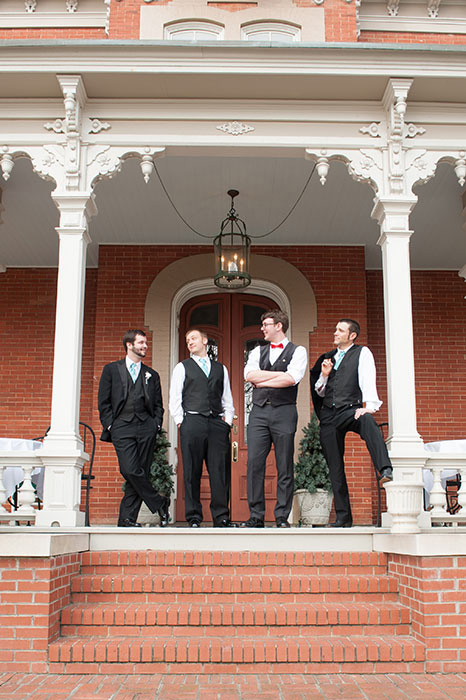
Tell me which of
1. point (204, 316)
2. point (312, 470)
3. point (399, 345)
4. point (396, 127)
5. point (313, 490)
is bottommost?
point (313, 490)

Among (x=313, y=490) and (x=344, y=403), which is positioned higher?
(x=344, y=403)

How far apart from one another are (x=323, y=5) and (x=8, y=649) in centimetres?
772

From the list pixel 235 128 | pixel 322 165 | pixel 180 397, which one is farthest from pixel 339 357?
pixel 235 128

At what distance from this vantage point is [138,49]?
629cm

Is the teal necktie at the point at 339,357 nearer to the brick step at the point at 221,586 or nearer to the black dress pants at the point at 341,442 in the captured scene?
the black dress pants at the point at 341,442

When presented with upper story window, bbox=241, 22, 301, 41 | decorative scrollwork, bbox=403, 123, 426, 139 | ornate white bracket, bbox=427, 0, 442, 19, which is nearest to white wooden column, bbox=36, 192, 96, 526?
decorative scrollwork, bbox=403, 123, 426, 139

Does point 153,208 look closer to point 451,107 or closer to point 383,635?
point 451,107

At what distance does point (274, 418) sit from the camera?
588 cm

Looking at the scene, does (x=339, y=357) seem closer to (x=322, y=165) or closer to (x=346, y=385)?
(x=346, y=385)

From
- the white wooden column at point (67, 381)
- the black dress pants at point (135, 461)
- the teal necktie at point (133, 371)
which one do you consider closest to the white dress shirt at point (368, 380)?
the black dress pants at point (135, 461)

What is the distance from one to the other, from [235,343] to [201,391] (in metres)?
3.74

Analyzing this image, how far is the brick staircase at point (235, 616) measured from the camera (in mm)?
4105

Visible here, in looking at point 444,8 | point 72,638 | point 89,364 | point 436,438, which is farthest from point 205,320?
point 72,638

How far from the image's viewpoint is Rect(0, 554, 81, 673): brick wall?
13.3 feet
